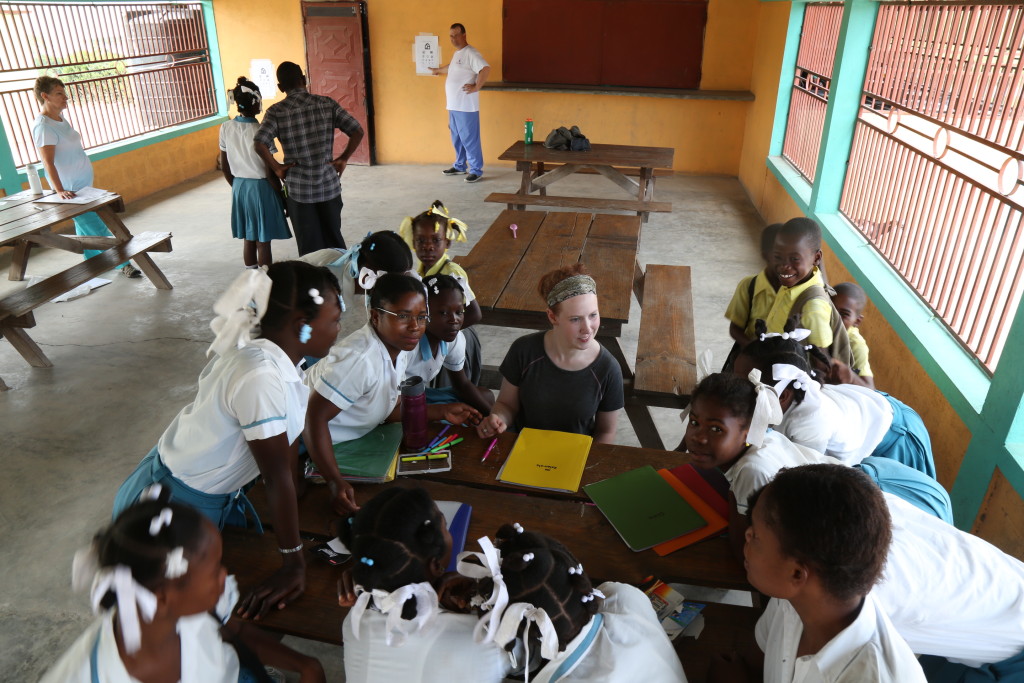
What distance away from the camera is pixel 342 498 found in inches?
66.7

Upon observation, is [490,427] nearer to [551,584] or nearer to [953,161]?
[551,584]

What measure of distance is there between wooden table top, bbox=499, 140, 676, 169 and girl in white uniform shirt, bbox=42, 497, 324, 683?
204 inches

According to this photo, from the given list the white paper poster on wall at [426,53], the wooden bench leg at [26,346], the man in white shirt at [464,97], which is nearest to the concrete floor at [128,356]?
the wooden bench leg at [26,346]

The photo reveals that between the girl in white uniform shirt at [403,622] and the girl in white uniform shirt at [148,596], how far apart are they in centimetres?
26

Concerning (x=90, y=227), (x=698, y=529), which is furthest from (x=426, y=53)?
(x=698, y=529)

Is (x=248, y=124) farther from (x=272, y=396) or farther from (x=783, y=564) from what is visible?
(x=783, y=564)

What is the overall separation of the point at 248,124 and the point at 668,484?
418 centimetres

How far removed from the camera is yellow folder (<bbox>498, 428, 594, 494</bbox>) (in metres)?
1.81

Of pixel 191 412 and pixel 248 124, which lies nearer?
pixel 191 412

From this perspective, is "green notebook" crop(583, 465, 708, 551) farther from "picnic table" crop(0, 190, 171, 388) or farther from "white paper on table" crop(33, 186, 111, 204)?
"white paper on table" crop(33, 186, 111, 204)

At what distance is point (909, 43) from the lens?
13.6 feet

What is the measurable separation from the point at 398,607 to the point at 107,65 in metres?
8.36

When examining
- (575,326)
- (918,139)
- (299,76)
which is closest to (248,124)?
(299,76)

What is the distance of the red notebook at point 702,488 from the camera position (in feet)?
5.67
